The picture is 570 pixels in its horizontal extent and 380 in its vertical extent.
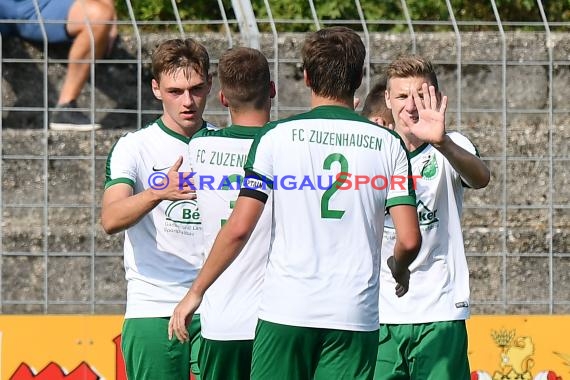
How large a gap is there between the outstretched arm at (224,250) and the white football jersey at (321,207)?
6 cm

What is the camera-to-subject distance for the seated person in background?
26.3ft

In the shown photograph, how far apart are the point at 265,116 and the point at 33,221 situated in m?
2.80

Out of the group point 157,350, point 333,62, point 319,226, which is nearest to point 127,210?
point 157,350

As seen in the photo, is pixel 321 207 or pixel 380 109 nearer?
pixel 321 207

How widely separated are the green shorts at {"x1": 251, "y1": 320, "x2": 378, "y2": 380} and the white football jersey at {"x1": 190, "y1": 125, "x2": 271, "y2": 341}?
45 cm

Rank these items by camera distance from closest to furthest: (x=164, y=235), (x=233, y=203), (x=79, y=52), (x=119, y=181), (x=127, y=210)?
(x=233, y=203)
(x=127, y=210)
(x=119, y=181)
(x=164, y=235)
(x=79, y=52)

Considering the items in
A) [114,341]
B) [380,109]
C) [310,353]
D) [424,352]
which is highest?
[380,109]

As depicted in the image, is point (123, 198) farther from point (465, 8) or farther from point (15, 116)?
point (465, 8)

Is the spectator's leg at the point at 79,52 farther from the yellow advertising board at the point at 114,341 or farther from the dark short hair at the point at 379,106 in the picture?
the dark short hair at the point at 379,106

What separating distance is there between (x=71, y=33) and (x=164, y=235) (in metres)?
2.71

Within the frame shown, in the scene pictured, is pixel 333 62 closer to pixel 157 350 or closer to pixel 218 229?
pixel 218 229

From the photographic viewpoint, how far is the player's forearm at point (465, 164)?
5.38m

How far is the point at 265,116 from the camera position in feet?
17.6

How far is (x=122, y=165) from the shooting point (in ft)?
19.1
